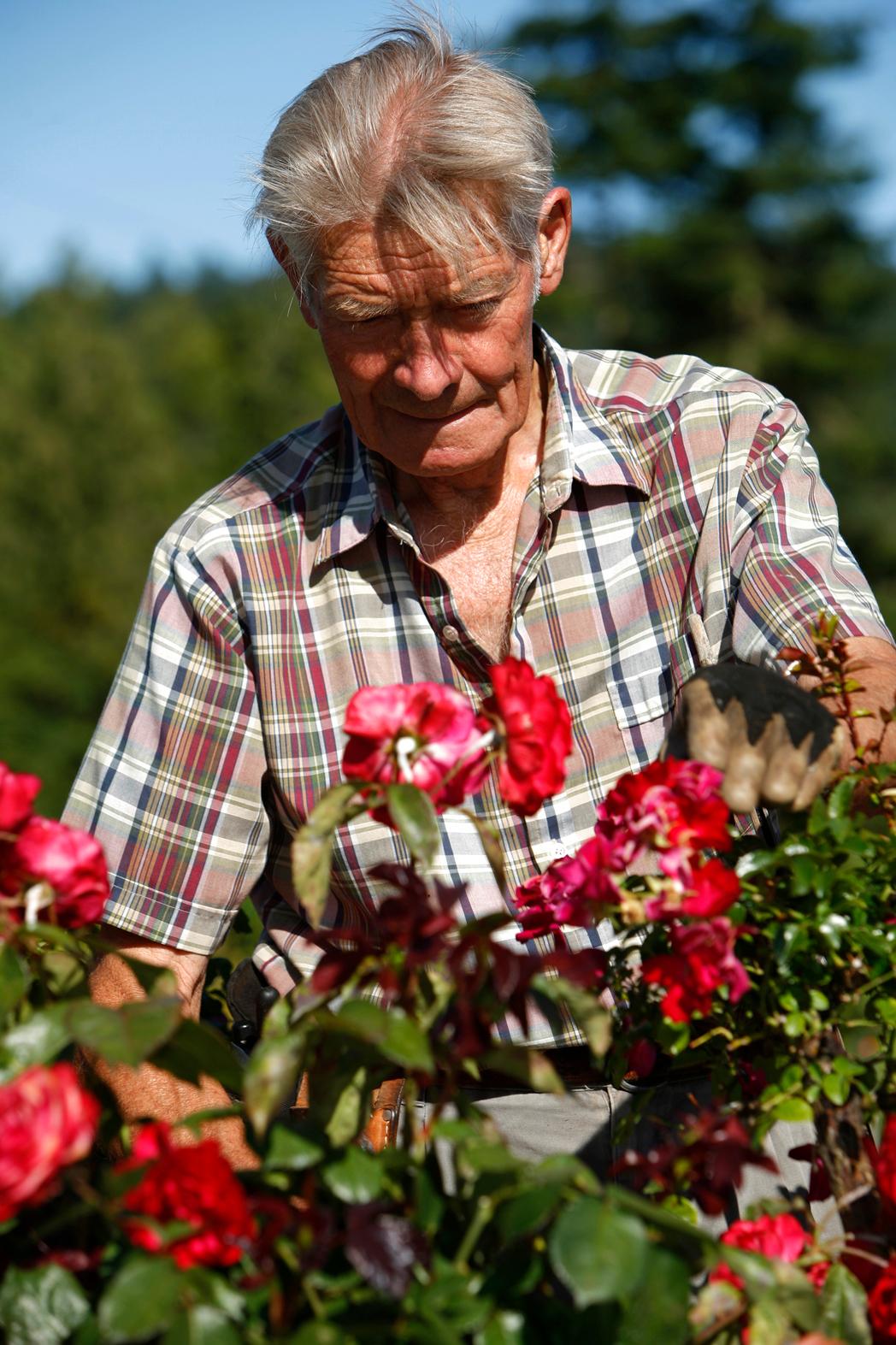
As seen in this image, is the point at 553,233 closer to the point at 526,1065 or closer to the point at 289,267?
the point at 289,267

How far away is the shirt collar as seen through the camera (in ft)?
7.13

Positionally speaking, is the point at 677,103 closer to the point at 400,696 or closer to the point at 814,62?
the point at 814,62

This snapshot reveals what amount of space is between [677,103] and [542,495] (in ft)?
72.3

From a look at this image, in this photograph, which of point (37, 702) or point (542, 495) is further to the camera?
point (37, 702)

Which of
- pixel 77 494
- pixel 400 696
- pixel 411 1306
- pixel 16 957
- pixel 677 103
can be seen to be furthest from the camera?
pixel 677 103

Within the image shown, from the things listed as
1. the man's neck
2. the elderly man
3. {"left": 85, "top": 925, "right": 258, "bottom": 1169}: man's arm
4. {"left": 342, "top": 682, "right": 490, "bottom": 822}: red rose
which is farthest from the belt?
{"left": 342, "top": 682, "right": 490, "bottom": 822}: red rose

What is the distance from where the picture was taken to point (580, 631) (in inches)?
84.5

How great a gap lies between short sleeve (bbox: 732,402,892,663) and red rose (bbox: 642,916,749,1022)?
0.81m

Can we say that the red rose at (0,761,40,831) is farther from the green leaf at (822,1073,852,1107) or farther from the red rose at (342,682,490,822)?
the green leaf at (822,1073,852,1107)

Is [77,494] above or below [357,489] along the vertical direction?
above

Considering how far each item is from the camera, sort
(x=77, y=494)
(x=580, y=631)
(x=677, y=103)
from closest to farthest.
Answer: (x=580, y=631)
(x=77, y=494)
(x=677, y=103)

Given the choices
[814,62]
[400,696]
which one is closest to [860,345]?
[814,62]

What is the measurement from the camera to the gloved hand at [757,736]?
115cm

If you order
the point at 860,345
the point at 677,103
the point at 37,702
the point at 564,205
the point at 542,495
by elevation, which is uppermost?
the point at 677,103
